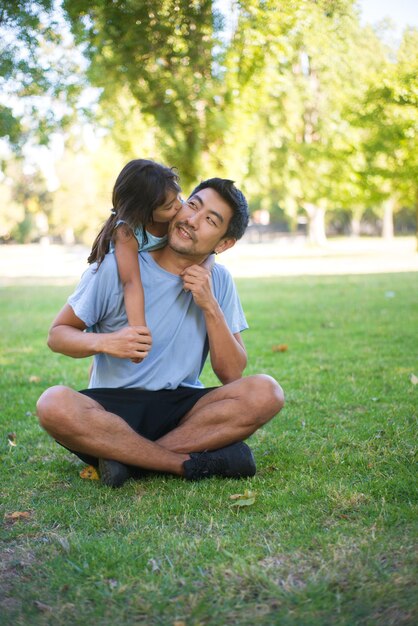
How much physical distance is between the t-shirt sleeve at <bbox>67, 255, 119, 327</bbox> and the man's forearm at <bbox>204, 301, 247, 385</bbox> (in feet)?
1.84

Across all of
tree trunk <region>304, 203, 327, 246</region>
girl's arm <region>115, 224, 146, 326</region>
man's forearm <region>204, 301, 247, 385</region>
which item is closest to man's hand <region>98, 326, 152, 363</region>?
girl's arm <region>115, 224, 146, 326</region>

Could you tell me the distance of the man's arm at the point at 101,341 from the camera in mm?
3566

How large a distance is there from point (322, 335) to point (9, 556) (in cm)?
657

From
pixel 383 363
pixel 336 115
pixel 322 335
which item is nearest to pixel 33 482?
pixel 383 363

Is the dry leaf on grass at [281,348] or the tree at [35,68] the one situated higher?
the tree at [35,68]

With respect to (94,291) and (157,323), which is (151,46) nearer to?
(94,291)

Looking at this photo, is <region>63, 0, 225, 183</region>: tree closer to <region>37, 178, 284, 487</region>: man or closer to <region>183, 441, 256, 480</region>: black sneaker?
<region>37, 178, 284, 487</region>: man

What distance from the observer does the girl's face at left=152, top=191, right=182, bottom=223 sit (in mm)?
3803

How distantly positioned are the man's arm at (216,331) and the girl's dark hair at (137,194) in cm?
41

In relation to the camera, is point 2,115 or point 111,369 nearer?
point 111,369

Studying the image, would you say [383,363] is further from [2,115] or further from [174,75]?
[2,115]

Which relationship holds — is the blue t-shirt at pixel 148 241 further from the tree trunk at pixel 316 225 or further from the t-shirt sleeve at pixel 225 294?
the tree trunk at pixel 316 225

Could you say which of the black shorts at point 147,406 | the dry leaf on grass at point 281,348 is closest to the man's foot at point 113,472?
the black shorts at point 147,406

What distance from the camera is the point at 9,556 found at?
2.90 meters
